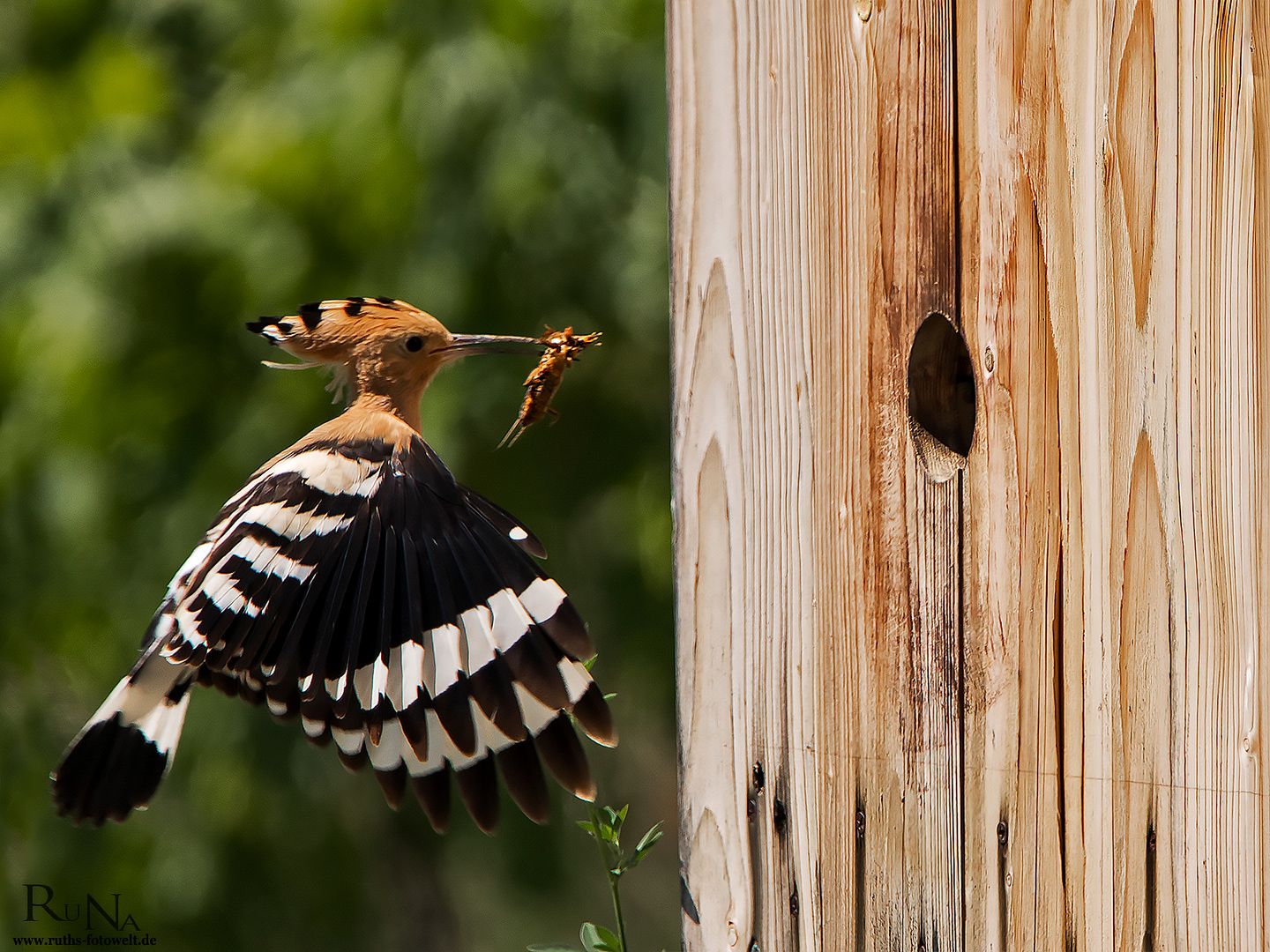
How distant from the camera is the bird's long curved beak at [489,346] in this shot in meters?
1.80

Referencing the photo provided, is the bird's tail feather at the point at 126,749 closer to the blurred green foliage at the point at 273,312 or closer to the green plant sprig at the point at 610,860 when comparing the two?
the green plant sprig at the point at 610,860

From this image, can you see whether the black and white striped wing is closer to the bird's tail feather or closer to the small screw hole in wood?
the bird's tail feather

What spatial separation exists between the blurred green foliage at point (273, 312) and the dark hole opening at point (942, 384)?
1.74m

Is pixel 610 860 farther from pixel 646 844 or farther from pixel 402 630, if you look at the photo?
pixel 402 630

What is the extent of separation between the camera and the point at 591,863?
3.32m

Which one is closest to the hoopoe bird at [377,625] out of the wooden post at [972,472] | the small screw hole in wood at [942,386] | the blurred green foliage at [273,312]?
the wooden post at [972,472]

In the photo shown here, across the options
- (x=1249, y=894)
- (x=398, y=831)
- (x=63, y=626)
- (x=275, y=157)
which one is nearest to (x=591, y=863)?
(x=398, y=831)

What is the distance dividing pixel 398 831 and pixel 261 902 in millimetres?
428

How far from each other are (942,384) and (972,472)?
11 cm

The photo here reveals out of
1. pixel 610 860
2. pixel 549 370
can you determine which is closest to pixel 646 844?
pixel 610 860

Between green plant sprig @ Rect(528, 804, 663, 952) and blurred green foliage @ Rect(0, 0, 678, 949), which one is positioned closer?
green plant sprig @ Rect(528, 804, 663, 952)

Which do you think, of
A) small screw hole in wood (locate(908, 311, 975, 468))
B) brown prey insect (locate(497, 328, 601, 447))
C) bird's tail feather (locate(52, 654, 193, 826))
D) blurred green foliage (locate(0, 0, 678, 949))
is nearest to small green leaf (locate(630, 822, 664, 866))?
small screw hole in wood (locate(908, 311, 975, 468))

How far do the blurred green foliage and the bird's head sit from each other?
33.1 inches

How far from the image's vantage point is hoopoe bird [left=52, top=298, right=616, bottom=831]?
1496 millimetres
